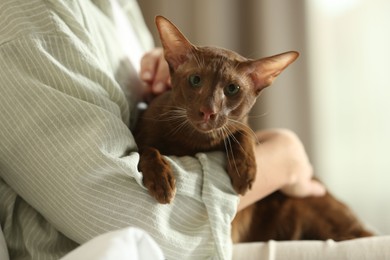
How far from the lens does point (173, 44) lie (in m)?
0.97

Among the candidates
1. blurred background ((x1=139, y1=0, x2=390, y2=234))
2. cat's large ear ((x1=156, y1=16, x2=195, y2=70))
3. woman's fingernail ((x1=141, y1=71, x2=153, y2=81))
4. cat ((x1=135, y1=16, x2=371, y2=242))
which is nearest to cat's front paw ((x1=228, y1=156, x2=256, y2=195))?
cat ((x1=135, y1=16, x2=371, y2=242))

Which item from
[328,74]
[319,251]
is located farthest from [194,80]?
[328,74]

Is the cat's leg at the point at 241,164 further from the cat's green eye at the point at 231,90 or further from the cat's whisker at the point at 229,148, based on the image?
the cat's green eye at the point at 231,90

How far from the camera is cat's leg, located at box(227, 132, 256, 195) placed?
0.85 metres

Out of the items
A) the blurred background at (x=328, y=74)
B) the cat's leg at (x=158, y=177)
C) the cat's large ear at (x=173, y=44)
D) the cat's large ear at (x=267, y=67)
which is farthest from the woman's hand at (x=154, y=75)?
the blurred background at (x=328, y=74)

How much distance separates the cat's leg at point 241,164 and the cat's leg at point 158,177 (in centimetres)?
14

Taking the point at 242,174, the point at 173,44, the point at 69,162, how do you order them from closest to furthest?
1. the point at 69,162
2. the point at 242,174
3. the point at 173,44

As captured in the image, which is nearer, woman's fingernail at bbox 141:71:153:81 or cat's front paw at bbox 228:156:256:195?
cat's front paw at bbox 228:156:256:195

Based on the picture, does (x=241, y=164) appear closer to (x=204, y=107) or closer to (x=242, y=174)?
(x=242, y=174)

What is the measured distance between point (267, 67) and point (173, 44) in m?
0.21

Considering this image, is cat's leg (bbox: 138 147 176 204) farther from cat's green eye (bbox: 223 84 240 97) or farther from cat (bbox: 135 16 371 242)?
cat's green eye (bbox: 223 84 240 97)

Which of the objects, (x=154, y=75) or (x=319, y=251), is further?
(x=154, y=75)

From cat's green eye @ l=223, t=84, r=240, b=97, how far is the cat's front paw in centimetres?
14

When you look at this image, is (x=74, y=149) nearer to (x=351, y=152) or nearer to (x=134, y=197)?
(x=134, y=197)
